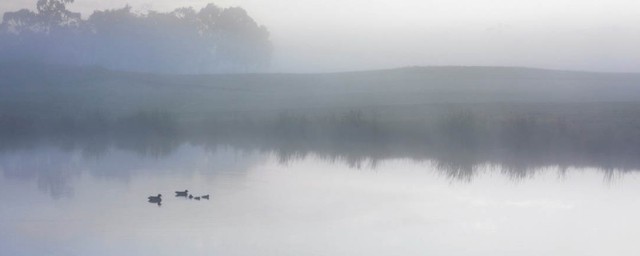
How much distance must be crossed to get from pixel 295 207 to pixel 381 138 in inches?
425

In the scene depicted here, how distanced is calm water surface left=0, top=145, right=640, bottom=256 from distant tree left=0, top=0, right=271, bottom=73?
41366mm

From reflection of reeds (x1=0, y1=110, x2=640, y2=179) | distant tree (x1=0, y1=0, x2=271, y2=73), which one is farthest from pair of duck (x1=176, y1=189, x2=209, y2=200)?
distant tree (x1=0, y1=0, x2=271, y2=73)

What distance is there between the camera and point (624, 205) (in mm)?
15562

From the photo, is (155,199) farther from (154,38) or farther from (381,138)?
(154,38)

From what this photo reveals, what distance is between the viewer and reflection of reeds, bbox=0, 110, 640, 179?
21875 mm

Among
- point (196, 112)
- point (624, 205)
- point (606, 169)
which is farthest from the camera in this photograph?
point (196, 112)

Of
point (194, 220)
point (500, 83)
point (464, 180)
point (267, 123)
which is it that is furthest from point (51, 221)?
point (500, 83)

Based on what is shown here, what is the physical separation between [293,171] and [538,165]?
5.20 m

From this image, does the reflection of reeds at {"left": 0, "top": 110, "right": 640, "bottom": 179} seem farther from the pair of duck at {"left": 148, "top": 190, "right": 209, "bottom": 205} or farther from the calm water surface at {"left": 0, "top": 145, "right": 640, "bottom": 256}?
the pair of duck at {"left": 148, "top": 190, "right": 209, "bottom": 205}

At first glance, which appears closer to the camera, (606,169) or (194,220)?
(194,220)

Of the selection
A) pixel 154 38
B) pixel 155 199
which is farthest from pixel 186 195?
pixel 154 38

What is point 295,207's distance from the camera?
1498 centimetres

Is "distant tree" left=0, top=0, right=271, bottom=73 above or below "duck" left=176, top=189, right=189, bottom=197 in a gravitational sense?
above

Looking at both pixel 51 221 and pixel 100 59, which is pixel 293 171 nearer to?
pixel 51 221
